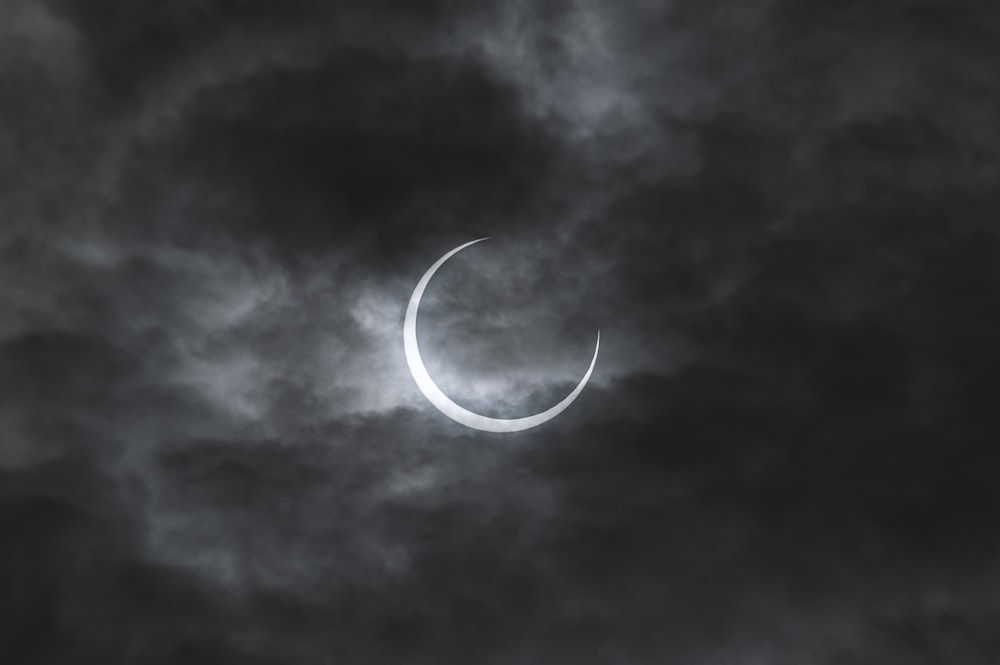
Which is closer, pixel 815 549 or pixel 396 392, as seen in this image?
pixel 396 392

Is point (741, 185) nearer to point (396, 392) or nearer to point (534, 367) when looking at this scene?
point (534, 367)

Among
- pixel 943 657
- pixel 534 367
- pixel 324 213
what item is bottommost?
pixel 943 657

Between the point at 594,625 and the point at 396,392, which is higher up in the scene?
the point at 396,392

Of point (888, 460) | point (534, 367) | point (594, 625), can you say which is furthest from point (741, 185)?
point (594, 625)

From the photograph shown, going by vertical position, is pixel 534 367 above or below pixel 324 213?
below

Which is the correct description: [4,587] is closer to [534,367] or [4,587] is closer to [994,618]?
[534,367]

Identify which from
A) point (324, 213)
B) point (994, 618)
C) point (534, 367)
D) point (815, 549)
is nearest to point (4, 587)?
point (324, 213)
